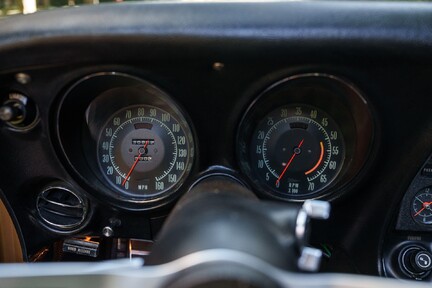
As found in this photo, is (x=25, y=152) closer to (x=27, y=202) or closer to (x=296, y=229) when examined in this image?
(x=27, y=202)

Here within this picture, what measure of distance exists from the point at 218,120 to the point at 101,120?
50 cm

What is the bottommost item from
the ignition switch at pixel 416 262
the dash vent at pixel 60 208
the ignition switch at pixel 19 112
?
the ignition switch at pixel 416 262

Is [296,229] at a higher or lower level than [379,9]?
lower

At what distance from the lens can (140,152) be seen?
212cm

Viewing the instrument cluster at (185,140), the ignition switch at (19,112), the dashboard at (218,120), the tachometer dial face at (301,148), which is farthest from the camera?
the tachometer dial face at (301,148)

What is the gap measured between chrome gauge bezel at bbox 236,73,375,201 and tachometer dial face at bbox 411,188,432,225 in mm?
235

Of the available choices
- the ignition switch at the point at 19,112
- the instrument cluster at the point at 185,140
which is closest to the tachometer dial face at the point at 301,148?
the instrument cluster at the point at 185,140

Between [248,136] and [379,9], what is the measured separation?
2.12 feet

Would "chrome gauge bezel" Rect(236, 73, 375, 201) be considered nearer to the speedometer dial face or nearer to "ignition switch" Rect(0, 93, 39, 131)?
the speedometer dial face

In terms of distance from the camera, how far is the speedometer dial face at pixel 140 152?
6.86 ft

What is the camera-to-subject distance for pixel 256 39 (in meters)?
1.63

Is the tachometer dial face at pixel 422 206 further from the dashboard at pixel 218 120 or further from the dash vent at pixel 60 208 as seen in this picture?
the dash vent at pixel 60 208

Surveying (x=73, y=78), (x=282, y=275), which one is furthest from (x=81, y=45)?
(x=282, y=275)

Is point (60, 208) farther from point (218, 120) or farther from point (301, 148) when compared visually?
point (301, 148)
